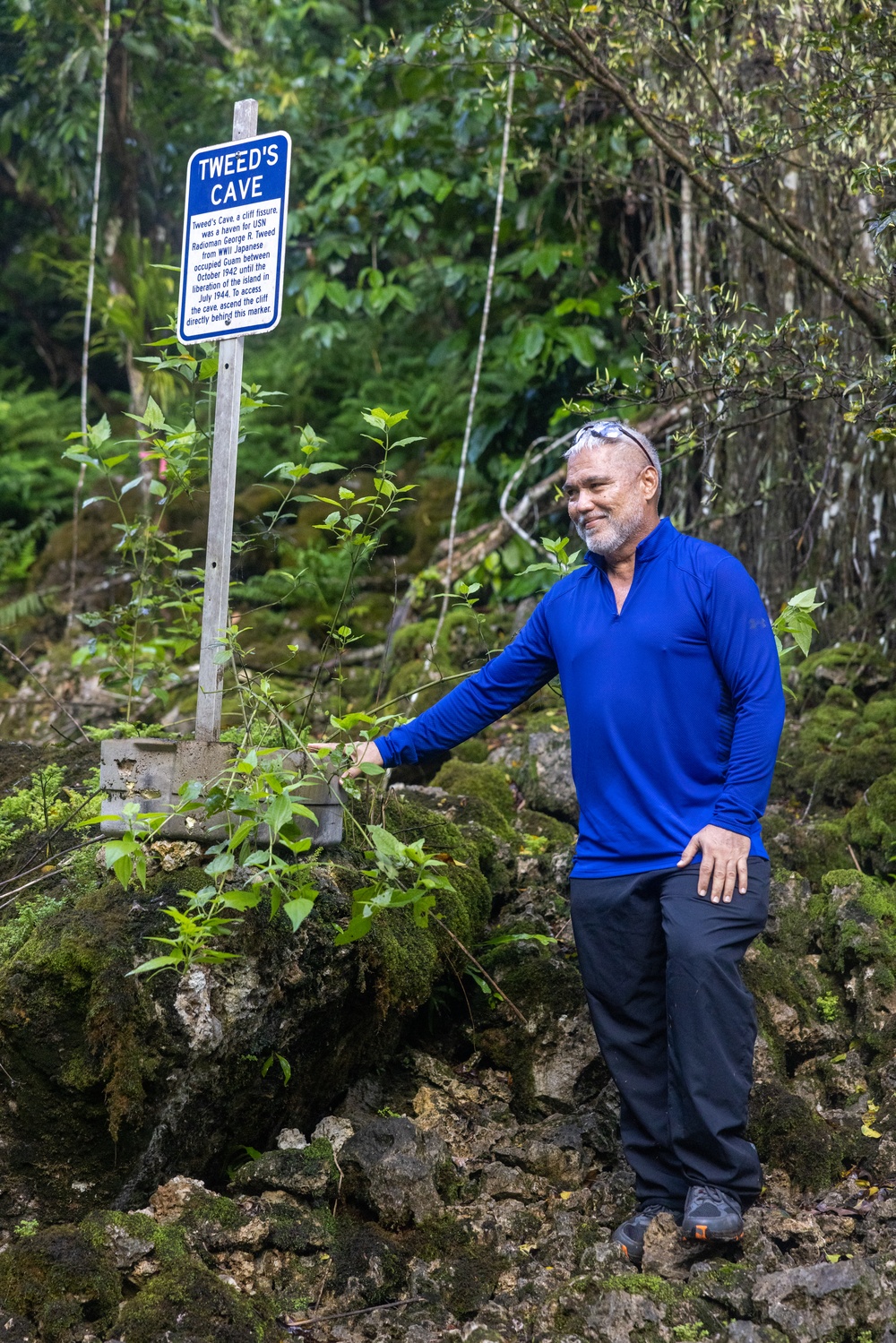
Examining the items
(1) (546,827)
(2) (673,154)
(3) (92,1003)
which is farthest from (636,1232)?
(2) (673,154)

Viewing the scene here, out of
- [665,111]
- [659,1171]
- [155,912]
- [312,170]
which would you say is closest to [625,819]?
[659,1171]

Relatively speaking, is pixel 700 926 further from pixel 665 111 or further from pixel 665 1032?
pixel 665 111

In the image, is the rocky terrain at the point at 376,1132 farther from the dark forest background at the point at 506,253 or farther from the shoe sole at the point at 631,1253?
the dark forest background at the point at 506,253

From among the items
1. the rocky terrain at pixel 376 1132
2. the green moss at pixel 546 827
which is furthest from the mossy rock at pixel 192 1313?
the green moss at pixel 546 827

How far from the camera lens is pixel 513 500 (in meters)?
7.52

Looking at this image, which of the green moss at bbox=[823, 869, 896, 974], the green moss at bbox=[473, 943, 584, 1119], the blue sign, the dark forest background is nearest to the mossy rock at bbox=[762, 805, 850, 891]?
the green moss at bbox=[823, 869, 896, 974]

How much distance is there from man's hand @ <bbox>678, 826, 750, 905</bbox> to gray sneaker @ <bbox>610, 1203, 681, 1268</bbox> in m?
0.77

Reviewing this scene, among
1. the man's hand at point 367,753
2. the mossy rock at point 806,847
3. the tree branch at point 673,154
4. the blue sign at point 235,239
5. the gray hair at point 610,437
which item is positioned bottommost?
the mossy rock at point 806,847

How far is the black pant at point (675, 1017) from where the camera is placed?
9.00 feet

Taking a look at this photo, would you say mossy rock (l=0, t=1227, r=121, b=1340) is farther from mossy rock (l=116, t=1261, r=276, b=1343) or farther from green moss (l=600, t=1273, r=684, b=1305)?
green moss (l=600, t=1273, r=684, b=1305)

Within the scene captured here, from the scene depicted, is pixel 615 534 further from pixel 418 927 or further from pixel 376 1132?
pixel 376 1132

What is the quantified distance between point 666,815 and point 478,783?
2.19 meters

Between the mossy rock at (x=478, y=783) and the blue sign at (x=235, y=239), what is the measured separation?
233 centimetres

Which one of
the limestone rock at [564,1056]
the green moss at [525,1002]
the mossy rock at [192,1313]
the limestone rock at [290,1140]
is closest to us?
the mossy rock at [192,1313]
